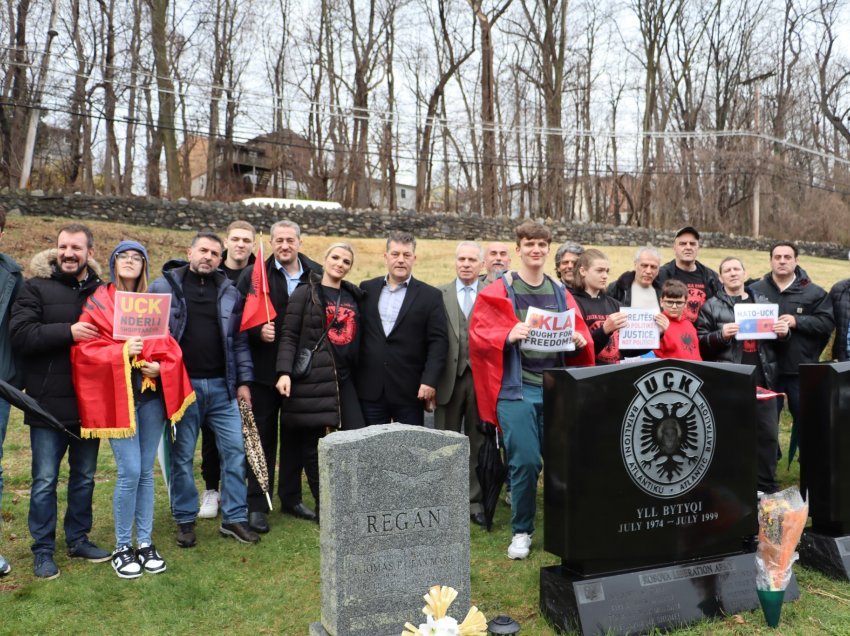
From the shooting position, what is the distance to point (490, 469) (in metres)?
5.07

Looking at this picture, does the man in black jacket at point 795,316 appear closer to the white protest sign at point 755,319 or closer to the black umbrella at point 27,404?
the white protest sign at point 755,319

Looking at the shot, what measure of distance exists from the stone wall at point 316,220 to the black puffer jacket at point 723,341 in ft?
52.6

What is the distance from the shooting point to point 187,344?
4.94 m

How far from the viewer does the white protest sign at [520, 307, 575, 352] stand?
14.6 feet

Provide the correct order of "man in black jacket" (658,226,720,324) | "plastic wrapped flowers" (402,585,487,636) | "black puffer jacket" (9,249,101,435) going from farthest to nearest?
"man in black jacket" (658,226,720,324) → "black puffer jacket" (9,249,101,435) → "plastic wrapped flowers" (402,585,487,636)

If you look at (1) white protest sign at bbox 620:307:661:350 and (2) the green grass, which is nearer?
(2) the green grass

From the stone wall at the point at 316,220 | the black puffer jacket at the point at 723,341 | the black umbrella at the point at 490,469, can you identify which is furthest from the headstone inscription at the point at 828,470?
the stone wall at the point at 316,220

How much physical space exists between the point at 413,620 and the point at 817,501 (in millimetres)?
2770

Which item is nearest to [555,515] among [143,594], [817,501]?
[817,501]

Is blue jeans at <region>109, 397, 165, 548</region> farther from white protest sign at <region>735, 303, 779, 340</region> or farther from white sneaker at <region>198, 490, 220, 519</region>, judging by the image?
white protest sign at <region>735, 303, 779, 340</region>

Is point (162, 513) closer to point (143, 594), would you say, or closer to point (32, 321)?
point (143, 594)

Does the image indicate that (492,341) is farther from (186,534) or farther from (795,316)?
(795,316)

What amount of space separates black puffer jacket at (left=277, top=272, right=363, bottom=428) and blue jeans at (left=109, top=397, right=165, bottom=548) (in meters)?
0.94

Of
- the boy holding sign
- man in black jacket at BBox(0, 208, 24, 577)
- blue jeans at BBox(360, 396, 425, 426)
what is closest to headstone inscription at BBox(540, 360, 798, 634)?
the boy holding sign
